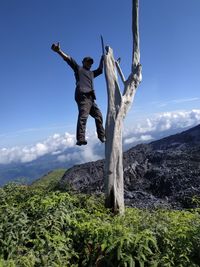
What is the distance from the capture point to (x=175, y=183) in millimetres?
14148

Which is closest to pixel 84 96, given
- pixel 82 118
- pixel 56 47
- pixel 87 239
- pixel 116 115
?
pixel 82 118

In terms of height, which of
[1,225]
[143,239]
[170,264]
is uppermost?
[1,225]

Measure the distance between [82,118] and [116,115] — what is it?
0.94 m

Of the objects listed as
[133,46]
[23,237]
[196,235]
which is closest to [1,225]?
[23,237]

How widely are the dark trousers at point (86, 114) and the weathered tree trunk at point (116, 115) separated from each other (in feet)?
1.30

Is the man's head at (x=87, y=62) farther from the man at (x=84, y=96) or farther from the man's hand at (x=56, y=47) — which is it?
the man's hand at (x=56, y=47)

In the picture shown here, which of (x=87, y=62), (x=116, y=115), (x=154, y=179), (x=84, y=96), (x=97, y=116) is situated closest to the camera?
(x=116, y=115)

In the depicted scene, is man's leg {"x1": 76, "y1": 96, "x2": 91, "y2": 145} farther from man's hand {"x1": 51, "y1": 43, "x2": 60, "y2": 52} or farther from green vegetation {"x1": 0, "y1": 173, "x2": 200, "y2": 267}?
green vegetation {"x1": 0, "y1": 173, "x2": 200, "y2": 267}

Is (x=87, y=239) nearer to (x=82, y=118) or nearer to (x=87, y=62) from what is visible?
(x=82, y=118)

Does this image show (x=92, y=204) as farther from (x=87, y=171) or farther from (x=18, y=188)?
(x=87, y=171)

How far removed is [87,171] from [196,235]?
41.2 ft

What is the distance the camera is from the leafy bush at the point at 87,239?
18.7 ft

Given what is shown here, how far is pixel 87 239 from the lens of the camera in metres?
6.69

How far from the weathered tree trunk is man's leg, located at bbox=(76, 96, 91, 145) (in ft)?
1.96
